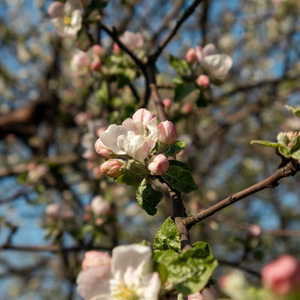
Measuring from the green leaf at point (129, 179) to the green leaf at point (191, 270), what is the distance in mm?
317

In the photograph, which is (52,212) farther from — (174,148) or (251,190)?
(251,190)

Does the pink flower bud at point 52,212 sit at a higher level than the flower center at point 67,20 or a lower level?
lower

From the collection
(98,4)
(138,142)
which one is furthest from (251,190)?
(98,4)

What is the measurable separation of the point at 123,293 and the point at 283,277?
459 mm

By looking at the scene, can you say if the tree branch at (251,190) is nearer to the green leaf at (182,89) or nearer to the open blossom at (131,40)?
the green leaf at (182,89)

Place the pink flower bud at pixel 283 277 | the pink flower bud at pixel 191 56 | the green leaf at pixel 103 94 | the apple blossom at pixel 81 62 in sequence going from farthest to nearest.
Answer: the apple blossom at pixel 81 62 < the green leaf at pixel 103 94 < the pink flower bud at pixel 191 56 < the pink flower bud at pixel 283 277

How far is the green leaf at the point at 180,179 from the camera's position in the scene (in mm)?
1057

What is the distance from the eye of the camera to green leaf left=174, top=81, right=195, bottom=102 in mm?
1772

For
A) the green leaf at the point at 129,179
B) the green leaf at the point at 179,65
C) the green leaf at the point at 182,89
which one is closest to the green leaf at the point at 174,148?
the green leaf at the point at 129,179

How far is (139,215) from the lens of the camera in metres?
6.75

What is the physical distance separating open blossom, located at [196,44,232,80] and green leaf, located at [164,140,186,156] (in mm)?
789

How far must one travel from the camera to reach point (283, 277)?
482 mm

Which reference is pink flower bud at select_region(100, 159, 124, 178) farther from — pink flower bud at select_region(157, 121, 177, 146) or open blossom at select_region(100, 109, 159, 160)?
pink flower bud at select_region(157, 121, 177, 146)

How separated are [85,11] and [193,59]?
598 mm
